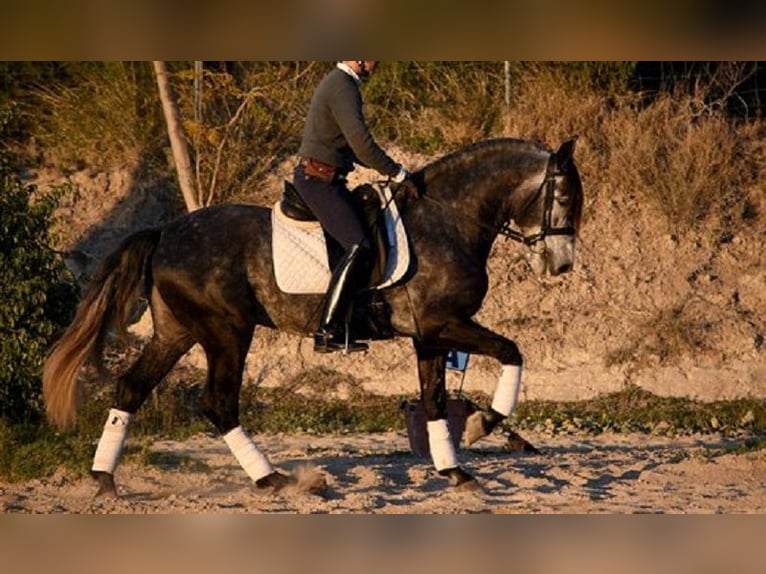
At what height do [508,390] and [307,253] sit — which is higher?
[307,253]

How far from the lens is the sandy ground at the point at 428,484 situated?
33.8 feet

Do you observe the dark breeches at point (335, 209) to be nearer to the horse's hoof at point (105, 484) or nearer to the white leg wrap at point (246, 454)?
the white leg wrap at point (246, 454)

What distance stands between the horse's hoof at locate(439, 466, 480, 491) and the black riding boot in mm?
1199

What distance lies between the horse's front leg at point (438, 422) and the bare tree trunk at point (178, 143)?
8292mm

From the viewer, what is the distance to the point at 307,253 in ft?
35.8

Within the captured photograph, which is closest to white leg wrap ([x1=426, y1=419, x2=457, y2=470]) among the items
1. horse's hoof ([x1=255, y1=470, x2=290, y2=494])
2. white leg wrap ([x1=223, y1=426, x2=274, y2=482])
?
horse's hoof ([x1=255, y1=470, x2=290, y2=494])

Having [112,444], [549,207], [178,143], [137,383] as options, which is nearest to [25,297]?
[137,383]

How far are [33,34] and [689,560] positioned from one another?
243 inches

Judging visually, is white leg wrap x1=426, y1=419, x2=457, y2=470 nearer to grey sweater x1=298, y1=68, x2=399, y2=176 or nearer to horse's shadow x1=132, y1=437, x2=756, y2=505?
horse's shadow x1=132, y1=437, x2=756, y2=505

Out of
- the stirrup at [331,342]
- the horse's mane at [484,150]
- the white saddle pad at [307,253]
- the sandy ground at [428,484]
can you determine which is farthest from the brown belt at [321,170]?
the sandy ground at [428,484]

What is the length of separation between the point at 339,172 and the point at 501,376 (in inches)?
77.4

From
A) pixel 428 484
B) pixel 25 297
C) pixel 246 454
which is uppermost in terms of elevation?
pixel 25 297

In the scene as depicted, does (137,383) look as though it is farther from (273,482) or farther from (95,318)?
(273,482)

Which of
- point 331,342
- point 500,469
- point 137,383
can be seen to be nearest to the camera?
point 331,342
